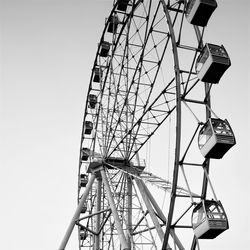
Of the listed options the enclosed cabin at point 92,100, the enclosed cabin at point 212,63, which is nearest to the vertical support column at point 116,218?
the enclosed cabin at point 92,100

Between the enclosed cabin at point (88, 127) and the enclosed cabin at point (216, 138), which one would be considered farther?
the enclosed cabin at point (88, 127)

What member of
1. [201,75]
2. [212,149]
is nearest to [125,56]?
[201,75]

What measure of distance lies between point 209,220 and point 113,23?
12.1 metres

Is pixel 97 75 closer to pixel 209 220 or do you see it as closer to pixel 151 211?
pixel 151 211

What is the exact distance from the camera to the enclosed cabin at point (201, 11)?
40.4 feet

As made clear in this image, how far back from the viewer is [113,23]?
20.3 meters

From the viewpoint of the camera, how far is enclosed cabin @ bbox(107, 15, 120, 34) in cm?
2023

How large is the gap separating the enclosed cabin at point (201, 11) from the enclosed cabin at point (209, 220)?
511 cm

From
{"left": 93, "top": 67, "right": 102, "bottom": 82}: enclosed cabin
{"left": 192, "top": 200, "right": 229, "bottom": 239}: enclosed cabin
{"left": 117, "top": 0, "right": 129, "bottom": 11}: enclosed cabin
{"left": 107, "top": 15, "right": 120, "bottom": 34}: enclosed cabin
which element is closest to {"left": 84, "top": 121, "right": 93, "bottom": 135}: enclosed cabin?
{"left": 93, "top": 67, "right": 102, "bottom": 82}: enclosed cabin

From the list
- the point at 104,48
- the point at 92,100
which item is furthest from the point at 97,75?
the point at 104,48

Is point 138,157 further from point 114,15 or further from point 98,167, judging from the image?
point 114,15

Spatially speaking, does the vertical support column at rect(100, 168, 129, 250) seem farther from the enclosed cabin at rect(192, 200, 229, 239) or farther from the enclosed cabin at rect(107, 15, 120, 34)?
the enclosed cabin at rect(107, 15, 120, 34)

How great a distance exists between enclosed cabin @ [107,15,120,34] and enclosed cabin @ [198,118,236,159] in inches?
389

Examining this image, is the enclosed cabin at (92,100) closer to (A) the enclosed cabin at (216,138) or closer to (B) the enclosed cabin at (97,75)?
(B) the enclosed cabin at (97,75)
